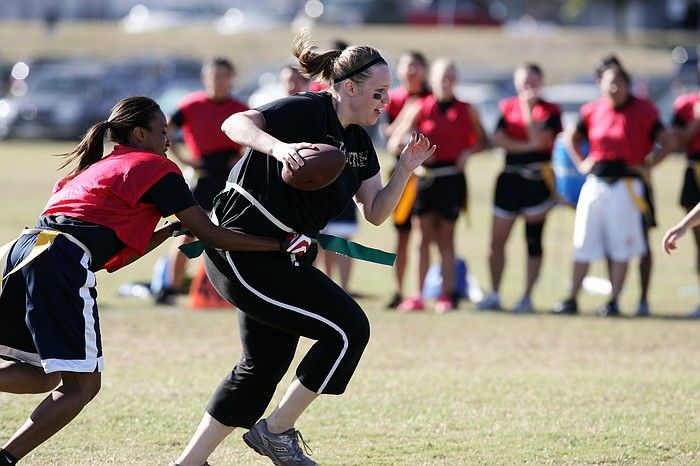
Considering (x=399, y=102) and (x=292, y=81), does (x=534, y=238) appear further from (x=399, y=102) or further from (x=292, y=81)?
(x=292, y=81)

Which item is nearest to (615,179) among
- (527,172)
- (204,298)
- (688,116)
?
(527,172)

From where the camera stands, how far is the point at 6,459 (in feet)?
17.1

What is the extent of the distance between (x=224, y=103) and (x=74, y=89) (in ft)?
72.3

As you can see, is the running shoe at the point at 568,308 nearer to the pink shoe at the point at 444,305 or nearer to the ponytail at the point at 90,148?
the pink shoe at the point at 444,305

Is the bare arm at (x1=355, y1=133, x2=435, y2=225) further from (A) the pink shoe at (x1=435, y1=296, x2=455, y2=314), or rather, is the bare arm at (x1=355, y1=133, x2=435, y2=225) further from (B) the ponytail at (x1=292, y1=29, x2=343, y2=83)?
(A) the pink shoe at (x1=435, y1=296, x2=455, y2=314)

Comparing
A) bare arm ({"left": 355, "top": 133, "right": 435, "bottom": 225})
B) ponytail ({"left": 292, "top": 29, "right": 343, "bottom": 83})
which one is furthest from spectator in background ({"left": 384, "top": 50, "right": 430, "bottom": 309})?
ponytail ({"left": 292, "top": 29, "right": 343, "bottom": 83})

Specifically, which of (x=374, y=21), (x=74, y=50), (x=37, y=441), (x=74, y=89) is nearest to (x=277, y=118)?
(x=37, y=441)

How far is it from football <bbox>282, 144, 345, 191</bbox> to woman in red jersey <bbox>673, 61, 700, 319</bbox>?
6865 mm

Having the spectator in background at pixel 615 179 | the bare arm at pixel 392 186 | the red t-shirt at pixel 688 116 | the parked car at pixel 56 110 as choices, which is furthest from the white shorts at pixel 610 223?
the parked car at pixel 56 110

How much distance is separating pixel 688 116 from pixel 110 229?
7.43 meters

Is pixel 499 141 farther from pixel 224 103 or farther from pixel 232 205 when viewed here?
pixel 232 205

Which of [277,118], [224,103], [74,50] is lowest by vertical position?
[74,50]

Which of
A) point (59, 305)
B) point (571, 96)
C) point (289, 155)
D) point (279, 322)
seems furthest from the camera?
point (571, 96)

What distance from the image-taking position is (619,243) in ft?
36.2
